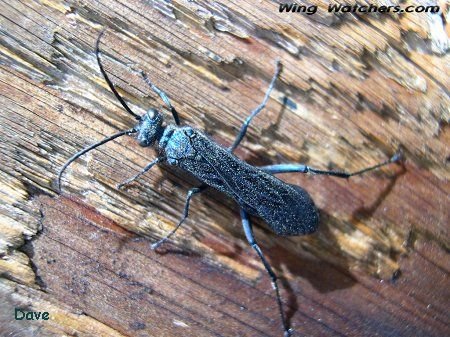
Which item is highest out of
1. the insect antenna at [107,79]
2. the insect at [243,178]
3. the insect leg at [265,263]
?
the insect antenna at [107,79]

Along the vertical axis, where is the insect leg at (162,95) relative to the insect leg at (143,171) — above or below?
above

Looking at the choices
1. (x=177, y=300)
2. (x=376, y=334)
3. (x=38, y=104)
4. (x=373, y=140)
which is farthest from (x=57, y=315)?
(x=373, y=140)

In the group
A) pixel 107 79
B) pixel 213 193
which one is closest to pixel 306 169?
pixel 213 193

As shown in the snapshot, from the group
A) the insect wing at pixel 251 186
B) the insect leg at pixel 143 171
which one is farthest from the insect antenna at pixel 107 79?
the insect wing at pixel 251 186

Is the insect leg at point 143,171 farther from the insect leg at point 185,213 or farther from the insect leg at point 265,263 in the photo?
the insect leg at point 265,263

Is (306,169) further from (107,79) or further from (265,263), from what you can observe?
(107,79)

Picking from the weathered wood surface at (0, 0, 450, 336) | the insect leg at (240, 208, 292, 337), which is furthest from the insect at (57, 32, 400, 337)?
the weathered wood surface at (0, 0, 450, 336)
